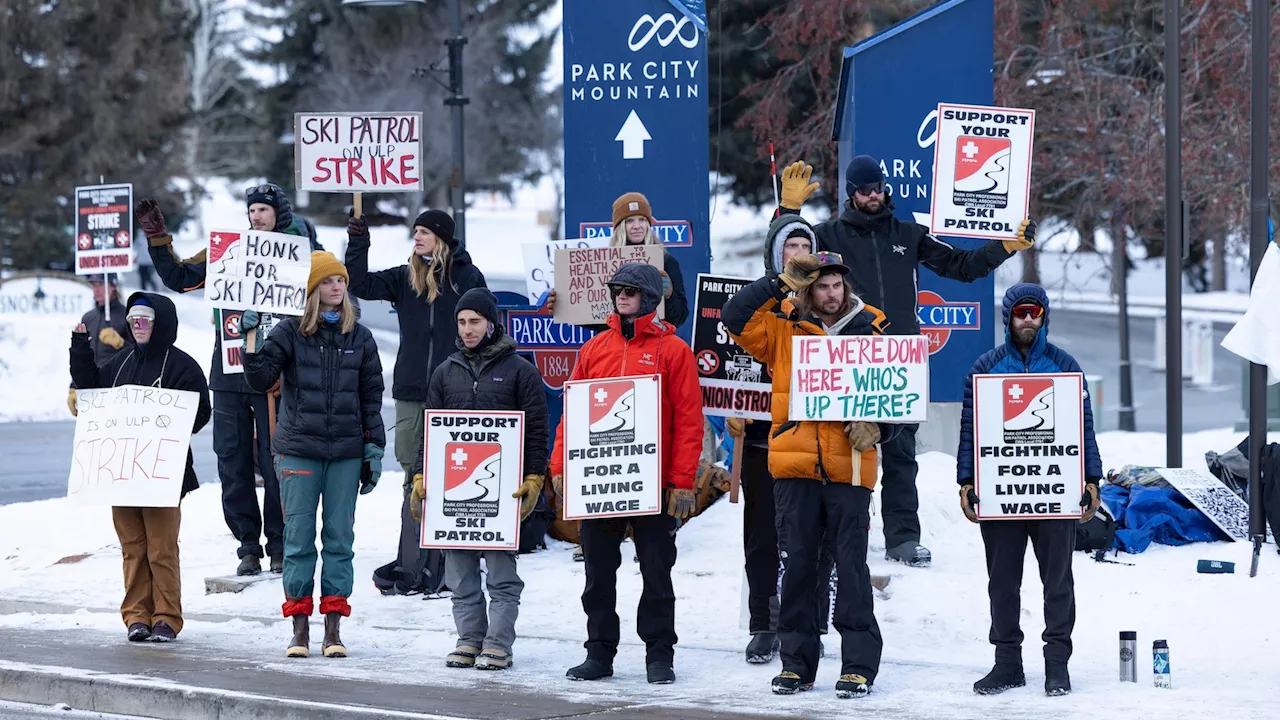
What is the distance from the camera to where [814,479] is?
812cm

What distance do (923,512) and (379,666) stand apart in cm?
410

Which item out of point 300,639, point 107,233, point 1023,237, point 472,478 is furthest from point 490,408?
point 107,233

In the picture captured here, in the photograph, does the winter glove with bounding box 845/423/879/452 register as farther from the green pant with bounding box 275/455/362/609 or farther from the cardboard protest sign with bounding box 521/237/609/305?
the cardboard protest sign with bounding box 521/237/609/305

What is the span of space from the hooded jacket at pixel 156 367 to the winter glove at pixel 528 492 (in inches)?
76.8

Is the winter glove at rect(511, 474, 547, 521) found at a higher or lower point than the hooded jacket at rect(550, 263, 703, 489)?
lower

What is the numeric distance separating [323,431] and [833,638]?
2891 millimetres

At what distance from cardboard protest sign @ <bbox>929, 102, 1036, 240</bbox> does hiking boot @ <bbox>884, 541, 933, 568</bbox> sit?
1.88 meters

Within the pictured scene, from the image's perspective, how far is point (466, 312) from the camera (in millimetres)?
8766

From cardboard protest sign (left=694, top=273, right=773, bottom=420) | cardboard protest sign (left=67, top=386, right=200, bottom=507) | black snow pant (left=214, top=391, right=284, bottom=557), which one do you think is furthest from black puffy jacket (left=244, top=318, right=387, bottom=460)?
black snow pant (left=214, top=391, right=284, bottom=557)

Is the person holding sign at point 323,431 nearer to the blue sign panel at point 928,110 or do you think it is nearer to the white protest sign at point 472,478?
the white protest sign at point 472,478

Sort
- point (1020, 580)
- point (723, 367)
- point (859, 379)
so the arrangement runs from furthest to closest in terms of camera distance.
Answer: point (723, 367) → point (1020, 580) → point (859, 379)

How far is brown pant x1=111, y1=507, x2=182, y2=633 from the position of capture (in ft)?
31.2

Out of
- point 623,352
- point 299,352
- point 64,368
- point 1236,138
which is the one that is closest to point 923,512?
point 623,352

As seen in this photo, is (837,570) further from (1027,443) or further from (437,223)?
(437,223)
